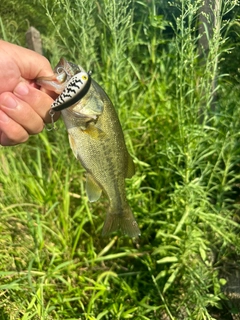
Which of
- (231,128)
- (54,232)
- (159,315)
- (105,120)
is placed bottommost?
(159,315)

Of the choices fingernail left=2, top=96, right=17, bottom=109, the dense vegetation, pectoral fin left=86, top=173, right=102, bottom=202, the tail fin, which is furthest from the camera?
the dense vegetation

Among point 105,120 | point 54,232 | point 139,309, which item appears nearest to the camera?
point 105,120

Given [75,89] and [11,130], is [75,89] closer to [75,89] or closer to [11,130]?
[75,89]

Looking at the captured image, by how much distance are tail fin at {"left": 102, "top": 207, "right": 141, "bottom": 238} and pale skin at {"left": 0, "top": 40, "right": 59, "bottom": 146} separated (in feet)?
1.92

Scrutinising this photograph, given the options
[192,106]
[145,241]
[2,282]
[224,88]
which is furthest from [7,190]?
[224,88]

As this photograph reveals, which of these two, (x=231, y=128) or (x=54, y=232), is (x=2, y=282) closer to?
(x=54, y=232)

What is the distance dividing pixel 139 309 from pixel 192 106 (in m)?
1.15

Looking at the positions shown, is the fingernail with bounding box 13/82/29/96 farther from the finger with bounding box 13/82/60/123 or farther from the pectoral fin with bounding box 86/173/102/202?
the pectoral fin with bounding box 86/173/102/202

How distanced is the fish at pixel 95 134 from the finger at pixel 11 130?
241 millimetres

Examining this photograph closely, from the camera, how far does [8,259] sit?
2189mm

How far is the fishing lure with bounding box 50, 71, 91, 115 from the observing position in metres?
1.25

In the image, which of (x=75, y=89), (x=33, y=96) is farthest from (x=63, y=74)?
(x=33, y=96)

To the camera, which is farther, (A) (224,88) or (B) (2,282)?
(A) (224,88)

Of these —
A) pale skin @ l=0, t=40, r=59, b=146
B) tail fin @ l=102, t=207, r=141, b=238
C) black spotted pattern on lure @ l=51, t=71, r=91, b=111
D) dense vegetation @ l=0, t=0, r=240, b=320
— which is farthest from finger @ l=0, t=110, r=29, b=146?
dense vegetation @ l=0, t=0, r=240, b=320
